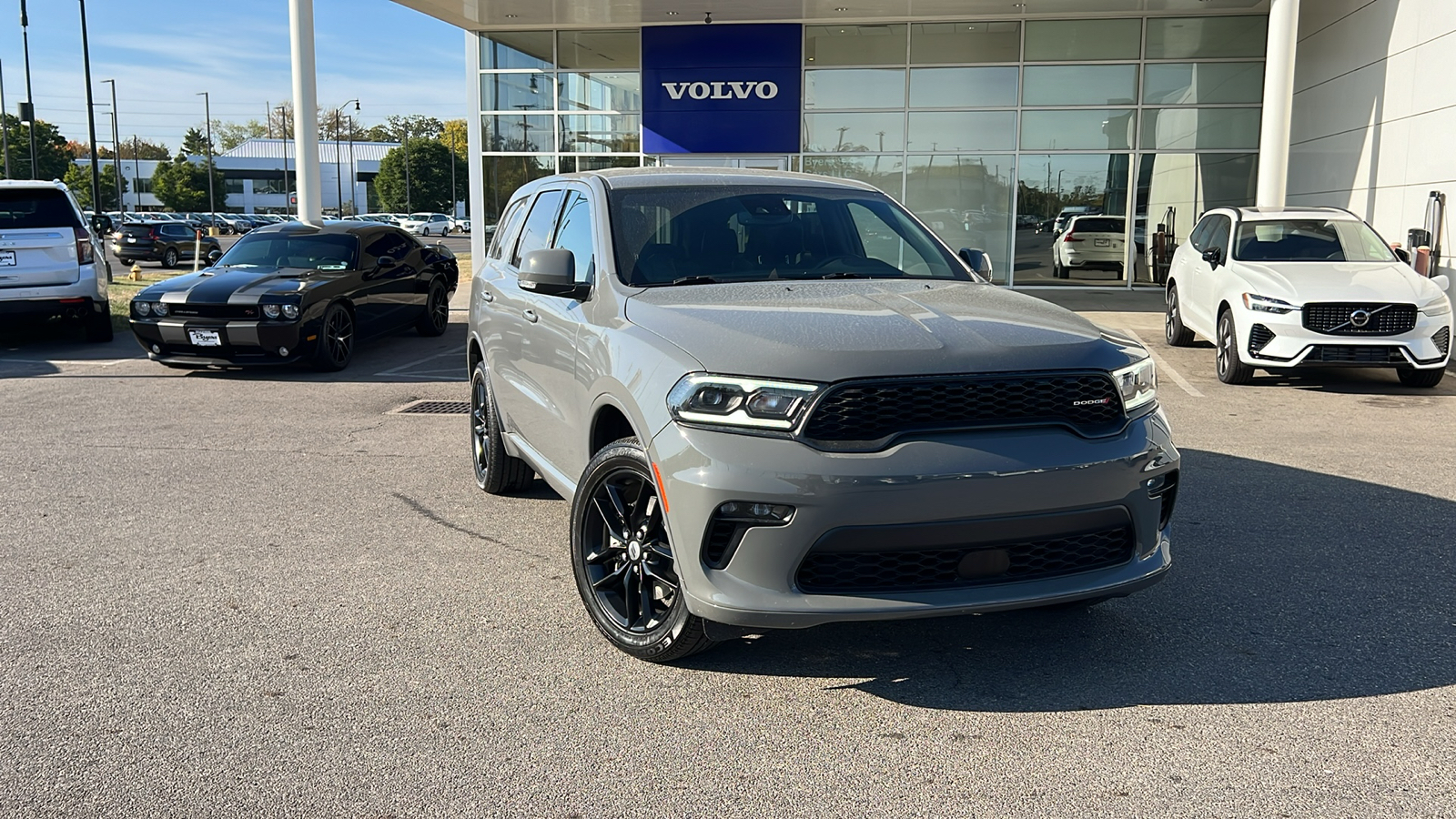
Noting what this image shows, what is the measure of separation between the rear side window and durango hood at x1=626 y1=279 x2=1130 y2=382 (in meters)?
12.2

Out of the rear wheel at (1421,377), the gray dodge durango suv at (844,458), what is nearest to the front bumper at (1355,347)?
the rear wheel at (1421,377)

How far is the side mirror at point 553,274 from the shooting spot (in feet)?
15.3

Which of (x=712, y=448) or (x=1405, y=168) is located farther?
(x=1405, y=168)

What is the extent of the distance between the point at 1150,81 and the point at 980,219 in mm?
3905

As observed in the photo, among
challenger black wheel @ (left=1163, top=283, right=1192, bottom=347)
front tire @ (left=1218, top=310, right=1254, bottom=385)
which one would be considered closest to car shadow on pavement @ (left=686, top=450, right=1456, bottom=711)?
front tire @ (left=1218, top=310, right=1254, bottom=385)

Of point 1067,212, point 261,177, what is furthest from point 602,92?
point 261,177

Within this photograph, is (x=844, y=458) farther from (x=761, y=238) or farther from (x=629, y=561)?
(x=761, y=238)

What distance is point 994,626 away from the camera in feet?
14.6

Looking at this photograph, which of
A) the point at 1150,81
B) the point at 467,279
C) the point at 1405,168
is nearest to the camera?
the point at 1405,168

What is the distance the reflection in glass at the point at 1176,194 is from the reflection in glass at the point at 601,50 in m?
9.99

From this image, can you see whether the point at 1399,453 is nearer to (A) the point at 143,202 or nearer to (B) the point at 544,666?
(B) the point at 544,666

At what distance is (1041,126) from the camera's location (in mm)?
21641

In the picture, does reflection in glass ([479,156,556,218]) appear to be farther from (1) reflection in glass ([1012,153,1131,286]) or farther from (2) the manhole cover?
(2) the manhole cover

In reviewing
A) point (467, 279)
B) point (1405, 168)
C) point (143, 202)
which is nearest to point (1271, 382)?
point (1405, 168)
